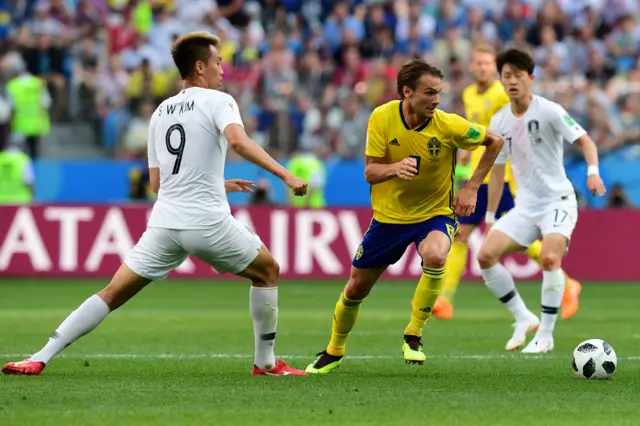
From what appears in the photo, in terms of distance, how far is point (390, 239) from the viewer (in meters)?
9.74

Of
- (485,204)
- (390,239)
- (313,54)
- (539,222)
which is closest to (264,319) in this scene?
(390,239)

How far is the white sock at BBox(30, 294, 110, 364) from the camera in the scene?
895cm

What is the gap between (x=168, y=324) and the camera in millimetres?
14391

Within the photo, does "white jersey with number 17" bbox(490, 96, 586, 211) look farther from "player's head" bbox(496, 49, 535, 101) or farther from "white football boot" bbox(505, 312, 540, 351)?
"white football boot" bbox(505, 312, 540, 351)

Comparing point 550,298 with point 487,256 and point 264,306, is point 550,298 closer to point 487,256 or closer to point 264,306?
point 487,256

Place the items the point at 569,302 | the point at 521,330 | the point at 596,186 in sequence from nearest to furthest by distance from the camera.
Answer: the point at 596,186 → the point at 521,330 → the point at 569,302

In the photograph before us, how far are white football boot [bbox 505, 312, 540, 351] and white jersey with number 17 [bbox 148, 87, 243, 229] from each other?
3.76 metres

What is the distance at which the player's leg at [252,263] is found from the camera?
28.9 feet

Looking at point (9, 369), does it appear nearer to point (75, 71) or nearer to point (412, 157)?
point (412, 157)

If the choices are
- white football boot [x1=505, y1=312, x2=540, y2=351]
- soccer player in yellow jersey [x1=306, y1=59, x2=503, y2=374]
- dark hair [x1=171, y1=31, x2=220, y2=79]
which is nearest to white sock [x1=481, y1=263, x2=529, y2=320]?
white football boot [x1=505, y1=312, x2=540, y2=351]

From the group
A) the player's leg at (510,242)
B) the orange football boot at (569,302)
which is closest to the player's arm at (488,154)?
the player's leg at (510,242)

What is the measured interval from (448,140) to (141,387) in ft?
9.21

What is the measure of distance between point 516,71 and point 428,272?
8.39 feet

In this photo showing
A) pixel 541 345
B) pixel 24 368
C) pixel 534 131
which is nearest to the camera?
pixel 24 368
